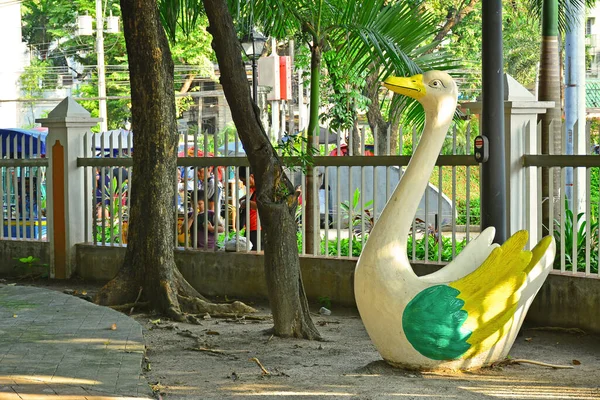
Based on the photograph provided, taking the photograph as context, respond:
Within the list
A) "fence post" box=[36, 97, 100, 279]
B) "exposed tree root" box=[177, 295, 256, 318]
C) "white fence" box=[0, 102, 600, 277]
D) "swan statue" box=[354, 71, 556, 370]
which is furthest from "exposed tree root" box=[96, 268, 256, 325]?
"swan statue" box=[354, 71, 556, 370]

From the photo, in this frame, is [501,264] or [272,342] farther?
[272,342]

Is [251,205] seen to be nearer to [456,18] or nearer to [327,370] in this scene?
[327,370]

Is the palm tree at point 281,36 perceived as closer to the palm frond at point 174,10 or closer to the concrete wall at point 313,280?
the palm frond at point 174,10

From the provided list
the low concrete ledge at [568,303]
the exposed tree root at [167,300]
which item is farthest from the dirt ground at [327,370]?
the exposed tree root at [167,300]

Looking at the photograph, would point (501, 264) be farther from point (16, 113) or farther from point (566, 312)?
point (16, 113)

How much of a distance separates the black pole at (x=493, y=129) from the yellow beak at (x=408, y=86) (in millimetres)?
1048

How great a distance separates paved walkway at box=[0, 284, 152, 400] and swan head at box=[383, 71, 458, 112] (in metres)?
2.51

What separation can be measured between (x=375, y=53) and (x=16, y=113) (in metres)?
41.8

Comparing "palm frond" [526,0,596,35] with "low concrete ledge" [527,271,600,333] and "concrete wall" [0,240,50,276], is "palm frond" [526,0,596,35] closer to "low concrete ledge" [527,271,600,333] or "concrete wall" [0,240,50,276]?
"low concrete ledge" [527,271,600,333]

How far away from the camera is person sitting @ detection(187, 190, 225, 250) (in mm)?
10195

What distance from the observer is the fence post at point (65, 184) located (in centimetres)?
1130

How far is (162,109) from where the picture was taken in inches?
356

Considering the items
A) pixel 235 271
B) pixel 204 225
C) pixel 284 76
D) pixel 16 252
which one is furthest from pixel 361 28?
pixel 284 76

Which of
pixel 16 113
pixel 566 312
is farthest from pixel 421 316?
pixel 16 113
